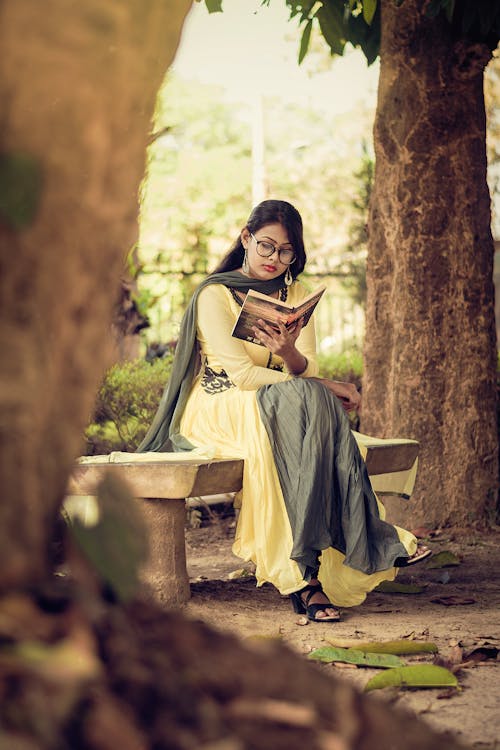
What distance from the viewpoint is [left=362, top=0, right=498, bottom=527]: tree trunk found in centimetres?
582

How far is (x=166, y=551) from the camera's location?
3.81 metres

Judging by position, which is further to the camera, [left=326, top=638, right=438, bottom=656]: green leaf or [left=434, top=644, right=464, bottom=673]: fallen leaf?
[left=326, top=638, right=438, bottom=656]: green leaf

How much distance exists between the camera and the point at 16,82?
2.72 ft

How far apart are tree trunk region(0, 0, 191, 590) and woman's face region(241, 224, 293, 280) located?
3.41 m

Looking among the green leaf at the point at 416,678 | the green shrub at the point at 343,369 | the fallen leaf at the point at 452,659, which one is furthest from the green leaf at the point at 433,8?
the green leaf at the point at 416,678

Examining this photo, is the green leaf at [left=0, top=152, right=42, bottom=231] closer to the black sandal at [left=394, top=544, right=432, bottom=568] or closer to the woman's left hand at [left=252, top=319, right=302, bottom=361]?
the woman's left hand at [left=252, top=319, right=302, bottom=361]

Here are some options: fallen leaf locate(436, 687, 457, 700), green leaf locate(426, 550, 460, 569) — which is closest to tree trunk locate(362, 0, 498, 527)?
green leaf locate(426, 550, 460, 569)

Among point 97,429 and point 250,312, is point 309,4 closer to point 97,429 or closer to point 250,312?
point 250,312

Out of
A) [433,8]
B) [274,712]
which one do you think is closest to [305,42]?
[433,8]

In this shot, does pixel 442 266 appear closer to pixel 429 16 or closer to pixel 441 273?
pixel 441 273

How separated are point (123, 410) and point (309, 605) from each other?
328cm

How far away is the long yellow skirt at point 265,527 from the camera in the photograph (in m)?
3.85

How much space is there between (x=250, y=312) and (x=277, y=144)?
94.2 feet

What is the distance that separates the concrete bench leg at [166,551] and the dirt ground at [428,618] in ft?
0.33
